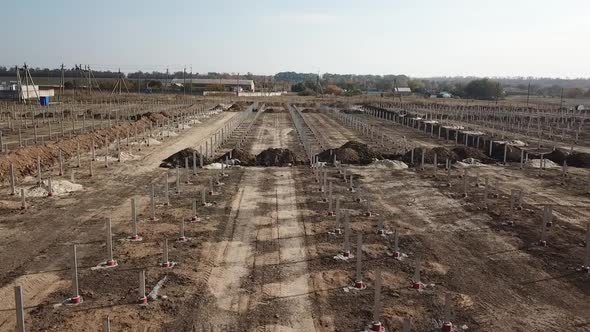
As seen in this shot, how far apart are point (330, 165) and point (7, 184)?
1152 cm

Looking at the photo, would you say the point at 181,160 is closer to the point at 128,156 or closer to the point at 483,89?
the point at 128,156

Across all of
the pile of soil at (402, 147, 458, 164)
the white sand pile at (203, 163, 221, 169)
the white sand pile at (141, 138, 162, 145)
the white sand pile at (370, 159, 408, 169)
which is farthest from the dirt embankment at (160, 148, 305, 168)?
the white sand pile at (141, 138, 162, 145)

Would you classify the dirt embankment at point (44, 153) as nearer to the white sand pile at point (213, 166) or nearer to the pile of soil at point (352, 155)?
the white sand pile at point (213, 166)

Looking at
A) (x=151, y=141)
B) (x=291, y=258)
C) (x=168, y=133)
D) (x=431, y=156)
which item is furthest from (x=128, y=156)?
(x=291, y=258)

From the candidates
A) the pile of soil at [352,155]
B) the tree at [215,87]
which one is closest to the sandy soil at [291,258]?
the pile of soil at [352,155]

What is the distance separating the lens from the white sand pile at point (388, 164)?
20688 mm

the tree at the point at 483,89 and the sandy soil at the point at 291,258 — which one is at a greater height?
the tree at the point at 483,89

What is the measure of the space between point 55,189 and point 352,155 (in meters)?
11.6

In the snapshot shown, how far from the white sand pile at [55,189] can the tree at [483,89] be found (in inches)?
Result: 4113

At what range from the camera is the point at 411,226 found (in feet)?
40.8

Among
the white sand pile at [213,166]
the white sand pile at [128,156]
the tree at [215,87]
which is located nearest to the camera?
the white sand pile at [213,166]

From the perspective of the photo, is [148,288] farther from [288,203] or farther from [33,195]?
[33,195]

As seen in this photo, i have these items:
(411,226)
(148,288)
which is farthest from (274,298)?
(411,226)

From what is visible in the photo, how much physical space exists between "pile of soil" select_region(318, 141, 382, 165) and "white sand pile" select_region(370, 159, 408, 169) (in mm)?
486
